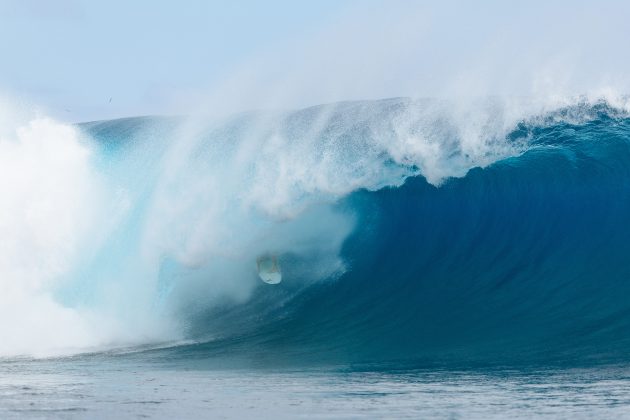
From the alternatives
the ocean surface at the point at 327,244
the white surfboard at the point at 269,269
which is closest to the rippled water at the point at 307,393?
the ocean surface at the point at 327,244

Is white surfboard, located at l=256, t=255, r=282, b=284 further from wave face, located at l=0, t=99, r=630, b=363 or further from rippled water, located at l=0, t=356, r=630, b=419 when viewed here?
rippled water, located at l=0, t=356, r=630, b=419

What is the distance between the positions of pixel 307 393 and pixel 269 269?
5.54 metres

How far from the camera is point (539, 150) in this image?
13977mm

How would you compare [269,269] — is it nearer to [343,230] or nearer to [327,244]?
[327,244]

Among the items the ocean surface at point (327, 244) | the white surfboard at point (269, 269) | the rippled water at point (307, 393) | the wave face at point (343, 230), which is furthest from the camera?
the white surfboard at point (269, 269)

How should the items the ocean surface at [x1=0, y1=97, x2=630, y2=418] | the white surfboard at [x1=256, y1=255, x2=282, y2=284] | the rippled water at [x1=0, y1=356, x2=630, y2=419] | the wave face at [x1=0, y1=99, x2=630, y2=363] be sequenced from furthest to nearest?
the white surfboard at [x1=256, y1=255, x2=282, y2=284], the wave face at [x1=0, y1=99, x2=630, y2=363], the ocean surface at [x1=0, y1=97, x2=630, y2=418], the rippled water at [x1=0, y1=356, x2=630, y2=419]

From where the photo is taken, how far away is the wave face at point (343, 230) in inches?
444

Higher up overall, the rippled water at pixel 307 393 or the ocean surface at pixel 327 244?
the ocean surface at pixel 327 244

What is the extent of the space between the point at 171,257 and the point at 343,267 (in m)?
2.75

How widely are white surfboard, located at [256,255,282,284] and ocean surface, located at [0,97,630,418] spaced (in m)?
0.12

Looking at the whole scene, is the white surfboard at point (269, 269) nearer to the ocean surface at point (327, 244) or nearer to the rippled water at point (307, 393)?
the ocean surface at point (327, 244)

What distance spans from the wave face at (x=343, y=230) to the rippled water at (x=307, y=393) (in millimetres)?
2085

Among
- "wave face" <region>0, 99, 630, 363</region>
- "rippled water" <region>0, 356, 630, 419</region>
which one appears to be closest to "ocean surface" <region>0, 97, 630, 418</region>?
"wave face" <region>0, 99, 630, 363</region>

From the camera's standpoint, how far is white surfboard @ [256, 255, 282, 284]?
41.0 feet
